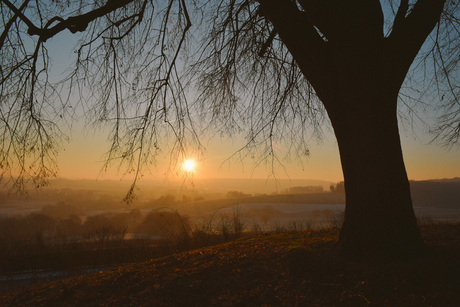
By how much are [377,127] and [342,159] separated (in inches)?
17.7

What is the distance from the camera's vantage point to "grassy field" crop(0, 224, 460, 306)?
1.97m

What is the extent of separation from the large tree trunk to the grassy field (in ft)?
0.63

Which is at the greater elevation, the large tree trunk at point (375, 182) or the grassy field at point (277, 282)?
A: the large tree trunk at point (375, 182)

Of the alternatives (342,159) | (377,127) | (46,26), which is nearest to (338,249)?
(342,159)

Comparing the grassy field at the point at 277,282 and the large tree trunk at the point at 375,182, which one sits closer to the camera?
the grassy field at the point at 277,282

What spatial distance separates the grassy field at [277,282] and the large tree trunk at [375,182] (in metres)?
0.19

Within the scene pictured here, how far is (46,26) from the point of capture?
3383 millimetres

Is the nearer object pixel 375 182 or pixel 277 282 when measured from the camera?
pixel 277 282

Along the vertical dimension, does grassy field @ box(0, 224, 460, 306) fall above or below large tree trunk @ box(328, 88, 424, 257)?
below

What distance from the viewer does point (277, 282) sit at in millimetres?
2291

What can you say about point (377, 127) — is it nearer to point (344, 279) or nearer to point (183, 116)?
point (344, 279)

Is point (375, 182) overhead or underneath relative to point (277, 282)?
overhead

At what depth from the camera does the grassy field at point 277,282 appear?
1.97 metres

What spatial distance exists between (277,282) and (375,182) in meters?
1.30
